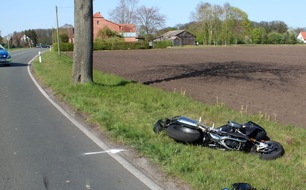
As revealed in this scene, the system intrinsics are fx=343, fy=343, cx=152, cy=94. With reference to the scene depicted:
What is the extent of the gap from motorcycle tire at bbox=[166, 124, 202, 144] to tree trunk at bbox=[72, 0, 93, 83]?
727 centimetres

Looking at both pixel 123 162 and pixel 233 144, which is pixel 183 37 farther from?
pixel 123 162

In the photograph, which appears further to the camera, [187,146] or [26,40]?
[26,40]

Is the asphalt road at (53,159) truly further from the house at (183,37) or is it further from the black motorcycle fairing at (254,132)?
the house at (183,37)

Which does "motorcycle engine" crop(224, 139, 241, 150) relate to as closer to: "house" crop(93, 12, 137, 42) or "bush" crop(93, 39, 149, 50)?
"bush" crop(93, 39, 149, 50)

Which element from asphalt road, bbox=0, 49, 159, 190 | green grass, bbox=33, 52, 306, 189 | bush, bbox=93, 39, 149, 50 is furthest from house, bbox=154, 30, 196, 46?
asphalt road, bbox=0, 49, 159, 190

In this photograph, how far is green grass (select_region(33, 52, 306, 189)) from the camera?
4.45m

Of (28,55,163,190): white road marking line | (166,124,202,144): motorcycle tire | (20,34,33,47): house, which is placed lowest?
(28,55,163,190): white road marking line

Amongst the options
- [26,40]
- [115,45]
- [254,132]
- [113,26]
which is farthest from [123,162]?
[26,40]

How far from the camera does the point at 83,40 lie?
12203 millimetres

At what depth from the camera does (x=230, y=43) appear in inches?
4424

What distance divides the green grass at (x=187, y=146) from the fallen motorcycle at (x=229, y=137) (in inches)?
5.6

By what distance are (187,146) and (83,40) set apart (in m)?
7.70

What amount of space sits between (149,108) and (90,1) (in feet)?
→ 16.9

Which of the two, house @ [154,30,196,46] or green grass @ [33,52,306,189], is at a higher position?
house @ [154,30,196,46]
